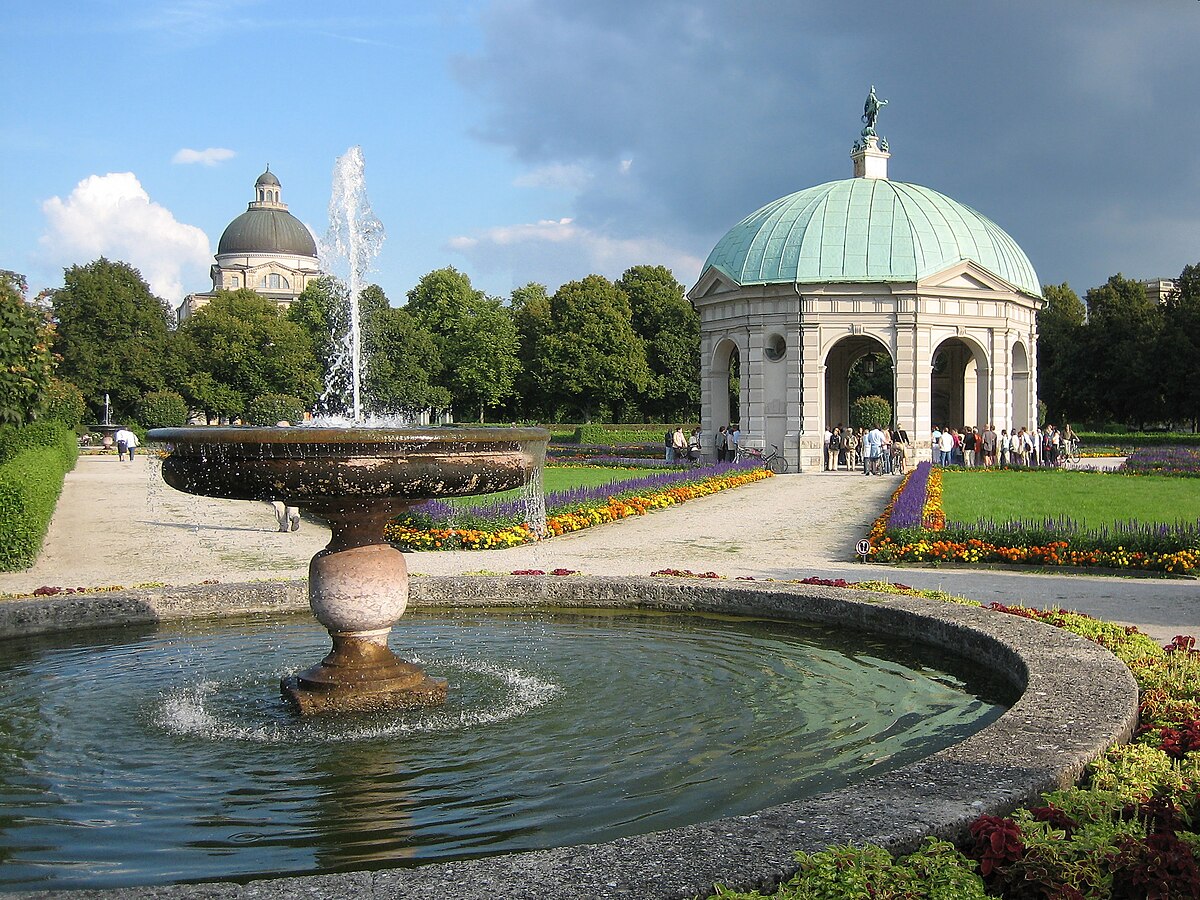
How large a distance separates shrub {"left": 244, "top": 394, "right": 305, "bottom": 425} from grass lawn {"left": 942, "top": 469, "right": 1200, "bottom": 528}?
4516 cm

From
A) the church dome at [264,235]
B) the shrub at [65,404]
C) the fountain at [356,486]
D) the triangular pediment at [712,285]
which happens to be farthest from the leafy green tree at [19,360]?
the church dome at [264,235]

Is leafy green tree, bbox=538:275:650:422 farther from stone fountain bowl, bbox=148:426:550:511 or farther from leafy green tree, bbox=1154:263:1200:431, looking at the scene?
stone fountain bowl, bbox=148:426:550:511

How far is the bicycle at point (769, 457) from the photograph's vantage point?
36.6 metres

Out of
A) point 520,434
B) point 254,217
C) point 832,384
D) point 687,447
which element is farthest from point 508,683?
point 254,217

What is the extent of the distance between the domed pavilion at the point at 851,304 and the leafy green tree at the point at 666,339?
25383 millimetres

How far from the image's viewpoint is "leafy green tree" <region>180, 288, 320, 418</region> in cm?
7050

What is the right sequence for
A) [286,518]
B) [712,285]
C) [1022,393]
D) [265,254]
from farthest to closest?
[265,254], [1022,393], [712,285], [286,518]

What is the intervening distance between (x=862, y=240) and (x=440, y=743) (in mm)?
33711

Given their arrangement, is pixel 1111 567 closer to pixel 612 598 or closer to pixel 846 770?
pixel 612 598

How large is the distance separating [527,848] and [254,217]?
Result: 11757cm

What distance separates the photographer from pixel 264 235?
113 m

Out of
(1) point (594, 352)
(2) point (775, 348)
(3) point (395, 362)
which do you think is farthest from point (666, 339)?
(2) point (775, 348)

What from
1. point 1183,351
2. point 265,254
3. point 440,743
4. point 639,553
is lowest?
point 639,553

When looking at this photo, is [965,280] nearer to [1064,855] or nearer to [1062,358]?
[1062,358]
